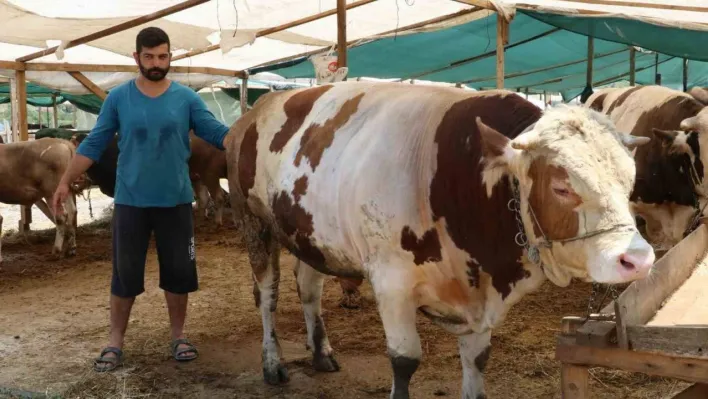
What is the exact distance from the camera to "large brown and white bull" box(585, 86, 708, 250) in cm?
536

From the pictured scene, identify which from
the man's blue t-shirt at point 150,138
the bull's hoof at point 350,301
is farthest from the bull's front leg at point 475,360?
the bull's hoof at point 350,301

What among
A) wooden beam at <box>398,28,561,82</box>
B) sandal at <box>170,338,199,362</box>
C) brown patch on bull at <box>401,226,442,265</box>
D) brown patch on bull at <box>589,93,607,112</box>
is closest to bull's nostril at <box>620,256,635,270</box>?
brown patch on bull at <box>401,226,442,265</box>

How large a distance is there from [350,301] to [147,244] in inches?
78.9

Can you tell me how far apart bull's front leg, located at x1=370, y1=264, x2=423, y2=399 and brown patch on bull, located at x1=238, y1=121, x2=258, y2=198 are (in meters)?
1.32

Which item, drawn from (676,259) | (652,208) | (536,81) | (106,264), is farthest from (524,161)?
(536,81)

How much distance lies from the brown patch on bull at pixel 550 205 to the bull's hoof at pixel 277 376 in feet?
7.33

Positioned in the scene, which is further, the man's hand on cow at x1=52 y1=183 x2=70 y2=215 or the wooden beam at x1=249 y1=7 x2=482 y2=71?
the wooden beam at x1=249 y1=7 x2=482 y2=71

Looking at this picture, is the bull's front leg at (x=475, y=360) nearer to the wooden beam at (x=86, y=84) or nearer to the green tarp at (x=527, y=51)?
the green tarp at (x=527, y=51)

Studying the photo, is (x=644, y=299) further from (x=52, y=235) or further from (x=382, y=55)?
(x=52, y=235)

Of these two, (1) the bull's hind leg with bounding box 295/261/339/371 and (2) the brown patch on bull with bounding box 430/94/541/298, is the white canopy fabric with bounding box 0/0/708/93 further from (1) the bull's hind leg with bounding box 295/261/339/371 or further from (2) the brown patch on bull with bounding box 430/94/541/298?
(2) the brown patch on bull with bounding box 430/94/541/298

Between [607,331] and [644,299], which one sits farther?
[644,299]

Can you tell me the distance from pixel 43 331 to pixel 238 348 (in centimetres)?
170

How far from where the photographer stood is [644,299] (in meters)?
2.48

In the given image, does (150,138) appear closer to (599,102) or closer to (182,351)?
(182,351)
